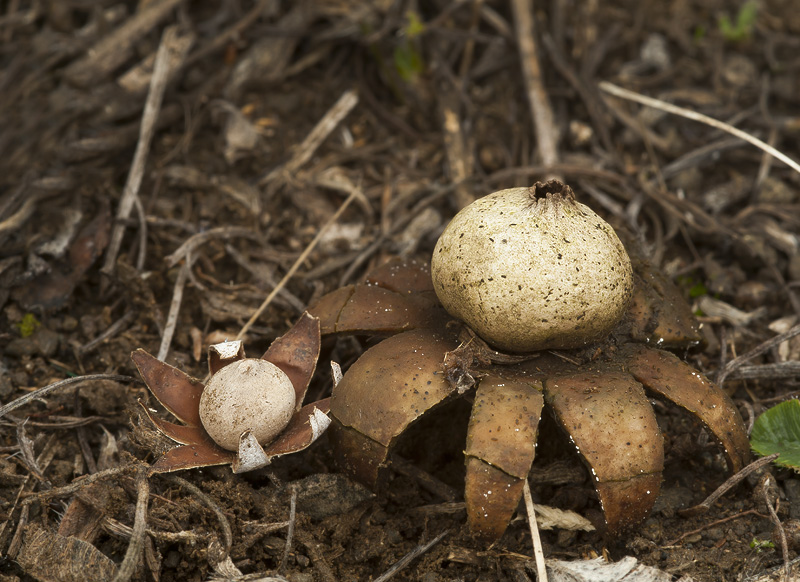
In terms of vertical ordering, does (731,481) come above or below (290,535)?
below

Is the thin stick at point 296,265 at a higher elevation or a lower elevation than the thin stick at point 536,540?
higher

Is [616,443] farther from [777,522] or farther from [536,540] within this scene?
[777,522]

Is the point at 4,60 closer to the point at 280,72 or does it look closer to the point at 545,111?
the point at 280,72

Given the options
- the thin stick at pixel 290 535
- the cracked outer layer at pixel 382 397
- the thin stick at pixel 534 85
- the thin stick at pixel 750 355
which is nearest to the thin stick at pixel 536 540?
the cracked outer layer at pixel 382 397

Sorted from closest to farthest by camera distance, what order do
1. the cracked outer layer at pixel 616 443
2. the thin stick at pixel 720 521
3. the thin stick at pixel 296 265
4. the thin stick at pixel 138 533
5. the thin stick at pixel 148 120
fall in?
the thin stick at pixel 138 533 < the cracked outer layer at pixel 616 443 < the thin stick at pixel 720 521 < the thin stick at pixel 296 265 < the thin stick at pixel 148 120

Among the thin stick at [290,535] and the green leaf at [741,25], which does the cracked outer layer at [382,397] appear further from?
the green leaf at [741,25]

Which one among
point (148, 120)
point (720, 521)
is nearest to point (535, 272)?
point (720, 521)

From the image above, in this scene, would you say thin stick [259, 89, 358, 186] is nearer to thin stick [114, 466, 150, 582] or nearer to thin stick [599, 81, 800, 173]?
thin stick [599, 81, 800, 173]
